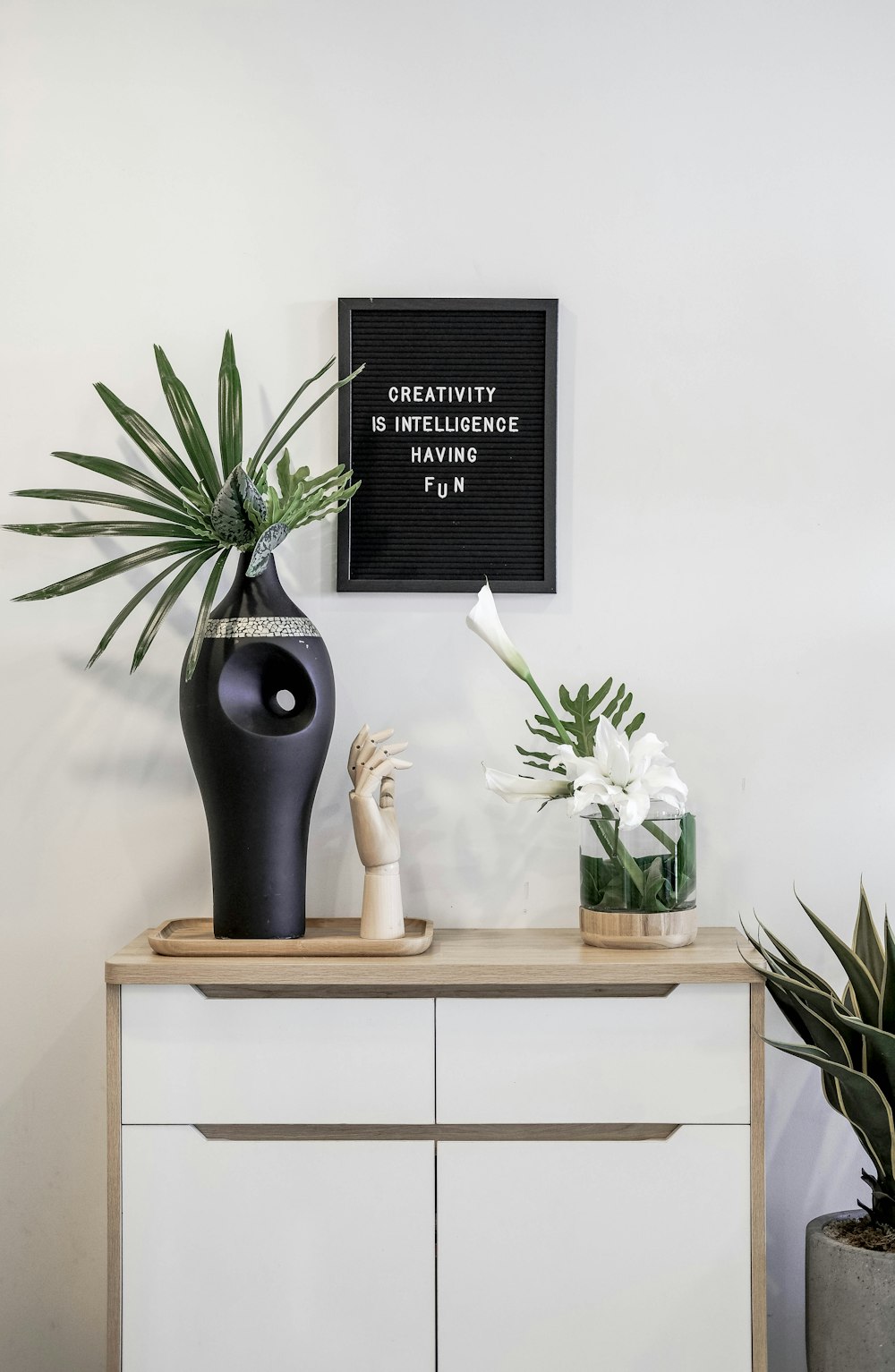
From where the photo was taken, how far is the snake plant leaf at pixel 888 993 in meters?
1.53

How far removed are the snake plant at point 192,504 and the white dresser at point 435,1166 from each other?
56 centimetres

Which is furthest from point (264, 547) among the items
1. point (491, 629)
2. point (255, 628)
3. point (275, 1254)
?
point (275, 1254)

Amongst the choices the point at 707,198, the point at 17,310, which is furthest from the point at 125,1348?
the point at 707,198

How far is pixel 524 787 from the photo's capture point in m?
1.65

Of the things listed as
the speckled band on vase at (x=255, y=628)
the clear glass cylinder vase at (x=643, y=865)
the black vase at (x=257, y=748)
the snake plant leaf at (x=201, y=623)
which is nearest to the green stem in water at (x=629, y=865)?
the clear glass cylinder vase at (x=643, y=865)

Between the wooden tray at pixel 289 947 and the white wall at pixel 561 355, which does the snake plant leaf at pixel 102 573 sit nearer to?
the white wall at pixel 561 355

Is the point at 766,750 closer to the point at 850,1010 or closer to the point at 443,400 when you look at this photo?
the point at 850,1010

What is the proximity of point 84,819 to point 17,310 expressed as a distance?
0.92 m

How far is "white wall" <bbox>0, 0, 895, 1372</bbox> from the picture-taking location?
1876mm

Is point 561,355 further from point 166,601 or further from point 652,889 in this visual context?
point 652,889

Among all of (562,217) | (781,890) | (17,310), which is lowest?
(781,890)

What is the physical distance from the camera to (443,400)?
1.88 m

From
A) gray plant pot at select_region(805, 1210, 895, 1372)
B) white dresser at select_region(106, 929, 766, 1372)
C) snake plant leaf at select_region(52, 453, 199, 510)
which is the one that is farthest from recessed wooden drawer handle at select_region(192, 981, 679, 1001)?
snake plant leaf at select_region(52, 453, 199, 510)

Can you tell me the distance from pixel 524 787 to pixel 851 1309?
0.87 m
